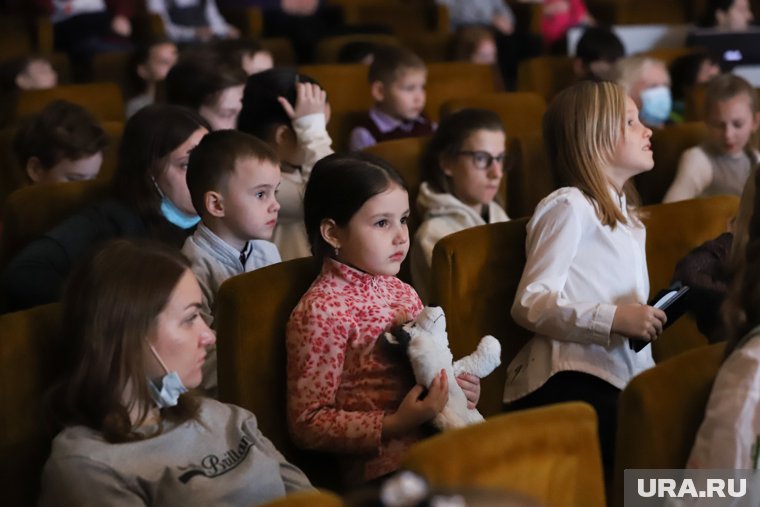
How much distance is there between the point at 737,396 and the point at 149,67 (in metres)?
3.81

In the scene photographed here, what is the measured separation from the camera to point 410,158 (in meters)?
3.21

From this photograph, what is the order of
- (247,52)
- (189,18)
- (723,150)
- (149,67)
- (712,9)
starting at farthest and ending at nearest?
(712,9) → (189,18) → (149,67) → (247,52) → (723,150)

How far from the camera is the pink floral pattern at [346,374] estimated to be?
2023mm

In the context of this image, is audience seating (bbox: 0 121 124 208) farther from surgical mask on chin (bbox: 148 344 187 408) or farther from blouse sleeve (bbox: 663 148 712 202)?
surgical mask on chin (bbox: 148 344 187 408)

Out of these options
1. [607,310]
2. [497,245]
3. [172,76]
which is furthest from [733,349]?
[172,76]

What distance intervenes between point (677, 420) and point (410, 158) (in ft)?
5.46

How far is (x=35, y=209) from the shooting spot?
2740 mm

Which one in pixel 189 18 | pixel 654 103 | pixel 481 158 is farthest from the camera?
pixel 189 18

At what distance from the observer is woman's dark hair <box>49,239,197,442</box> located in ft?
5.64

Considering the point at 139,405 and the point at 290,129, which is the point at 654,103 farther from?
the point at 139,405

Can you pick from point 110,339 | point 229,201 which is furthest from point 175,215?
point 110,339

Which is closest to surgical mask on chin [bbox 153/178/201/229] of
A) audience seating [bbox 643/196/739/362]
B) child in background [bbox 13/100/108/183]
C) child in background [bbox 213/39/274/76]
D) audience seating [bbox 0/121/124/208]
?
child in background [bbox 13/100/108/183]

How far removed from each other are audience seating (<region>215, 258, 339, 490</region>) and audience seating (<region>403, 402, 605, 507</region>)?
2.24ft

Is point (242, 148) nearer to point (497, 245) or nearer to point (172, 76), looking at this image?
point (497, 245)
